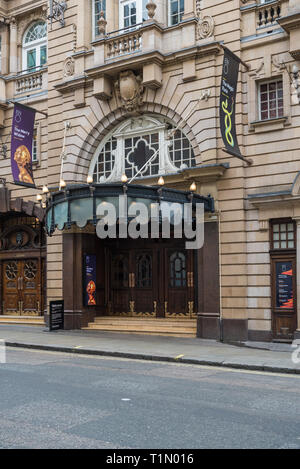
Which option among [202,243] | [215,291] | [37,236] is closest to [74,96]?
[37,236]

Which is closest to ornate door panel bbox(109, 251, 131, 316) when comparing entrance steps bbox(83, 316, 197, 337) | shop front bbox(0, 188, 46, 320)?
entrance steps bbox(83, 316, 197, 337)

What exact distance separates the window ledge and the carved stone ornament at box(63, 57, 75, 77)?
7.87 m

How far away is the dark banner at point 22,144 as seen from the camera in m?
19.2

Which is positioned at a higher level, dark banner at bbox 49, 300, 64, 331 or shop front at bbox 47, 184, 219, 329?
shop front at bbox 47, 184, 219, 329

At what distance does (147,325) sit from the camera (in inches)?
714

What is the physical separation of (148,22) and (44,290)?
37.2 ft

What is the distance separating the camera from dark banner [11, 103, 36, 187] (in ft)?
63.0

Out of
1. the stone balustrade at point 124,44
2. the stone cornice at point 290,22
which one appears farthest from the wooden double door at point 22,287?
the stone cornice at point 290,22

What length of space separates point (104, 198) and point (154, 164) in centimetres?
356

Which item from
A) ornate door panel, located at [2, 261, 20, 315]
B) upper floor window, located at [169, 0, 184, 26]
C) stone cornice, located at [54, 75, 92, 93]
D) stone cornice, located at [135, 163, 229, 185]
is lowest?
ornate door panel, located at [2, 261, 20, 315]

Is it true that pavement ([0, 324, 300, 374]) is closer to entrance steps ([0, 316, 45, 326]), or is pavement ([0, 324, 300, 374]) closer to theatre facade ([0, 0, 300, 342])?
theatre facade ([0, 0, 300, 342])

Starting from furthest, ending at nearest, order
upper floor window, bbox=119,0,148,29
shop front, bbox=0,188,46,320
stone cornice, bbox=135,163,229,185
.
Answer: shop front, bbox=0,188,46,320
upper floor window, bbox=119,0,148,29
stone cornice, bbox=135,163,229,185

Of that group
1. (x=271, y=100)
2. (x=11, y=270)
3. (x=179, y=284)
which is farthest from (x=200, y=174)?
(x=11, y=270)
